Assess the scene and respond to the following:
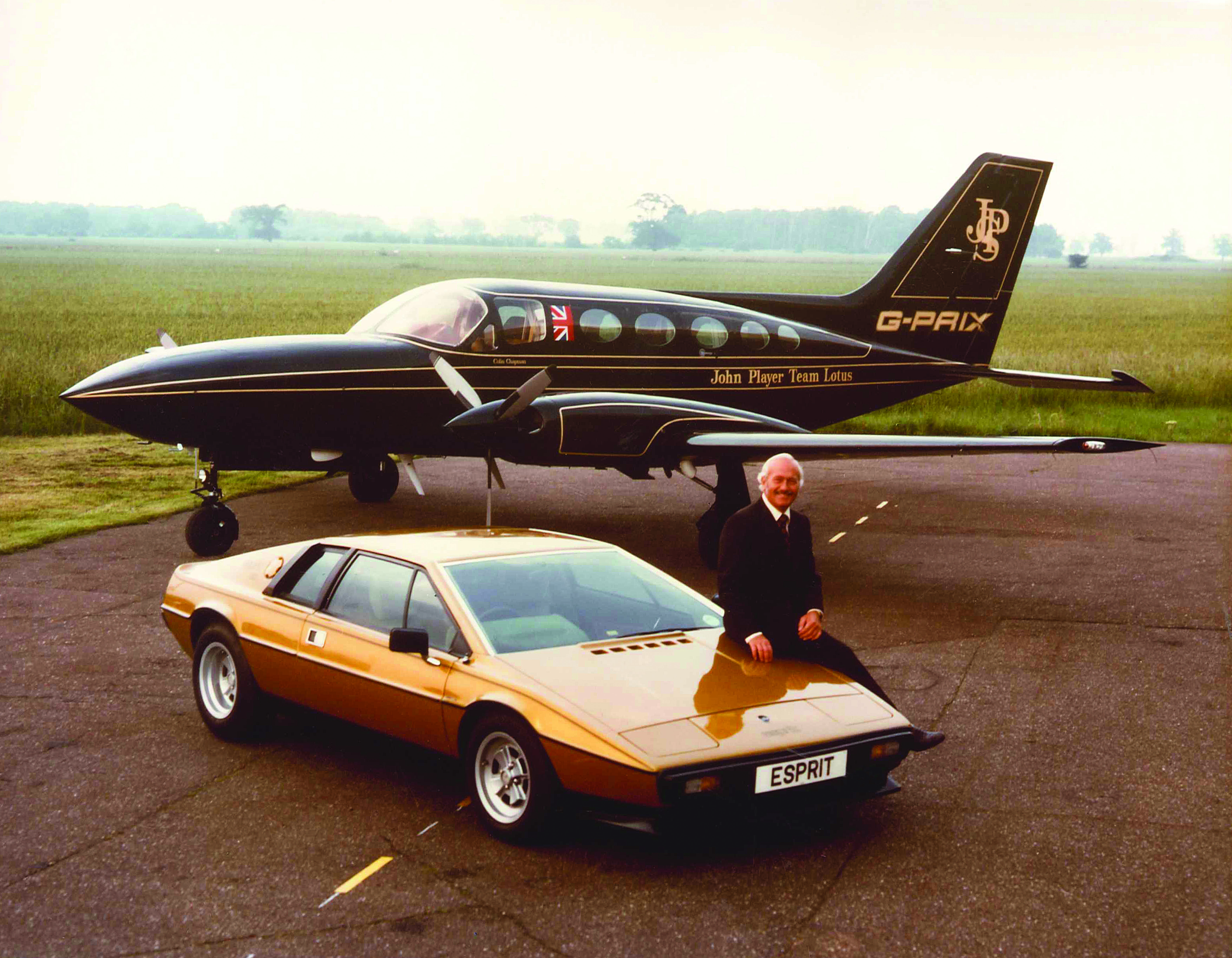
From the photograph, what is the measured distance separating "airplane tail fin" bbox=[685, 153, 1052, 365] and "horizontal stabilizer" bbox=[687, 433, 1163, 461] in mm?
5586

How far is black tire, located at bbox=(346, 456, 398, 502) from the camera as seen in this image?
18.4 meters

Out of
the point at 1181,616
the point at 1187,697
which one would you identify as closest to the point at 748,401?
the point at 1181,616

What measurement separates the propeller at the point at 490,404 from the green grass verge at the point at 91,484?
494cm

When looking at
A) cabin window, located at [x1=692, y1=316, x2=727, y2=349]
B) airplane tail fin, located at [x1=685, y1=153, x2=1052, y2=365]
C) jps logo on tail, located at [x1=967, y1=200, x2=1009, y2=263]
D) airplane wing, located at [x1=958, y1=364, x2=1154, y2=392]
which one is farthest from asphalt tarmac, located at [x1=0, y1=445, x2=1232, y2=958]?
jps logo on tail, located at [x1=967, y1=200, x2=1009, y2=263]

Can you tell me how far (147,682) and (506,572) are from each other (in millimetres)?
3501

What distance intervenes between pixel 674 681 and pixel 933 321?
604 inches

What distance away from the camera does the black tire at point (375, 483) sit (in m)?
18.4

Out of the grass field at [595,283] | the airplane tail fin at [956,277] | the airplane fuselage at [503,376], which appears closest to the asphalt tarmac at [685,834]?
the airplane fuselage at [503,376]

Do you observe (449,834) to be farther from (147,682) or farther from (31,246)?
(31,246)

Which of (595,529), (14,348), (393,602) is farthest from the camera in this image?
(14,348)

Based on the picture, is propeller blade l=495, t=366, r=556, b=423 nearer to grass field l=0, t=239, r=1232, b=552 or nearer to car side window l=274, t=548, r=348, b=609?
car side window l=274, t=548, r=348, b=609

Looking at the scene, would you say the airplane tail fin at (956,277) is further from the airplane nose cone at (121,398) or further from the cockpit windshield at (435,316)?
the airplane nose cone at (121,398)

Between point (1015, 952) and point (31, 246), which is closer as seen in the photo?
point (1015, 952)

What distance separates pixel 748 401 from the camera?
18062 millimetres
